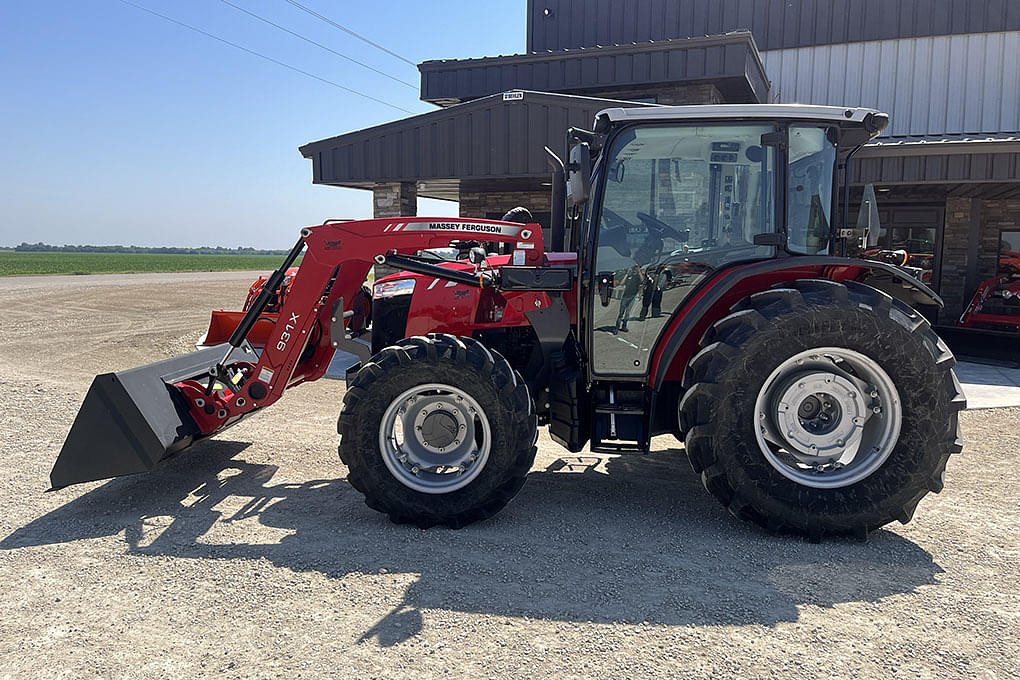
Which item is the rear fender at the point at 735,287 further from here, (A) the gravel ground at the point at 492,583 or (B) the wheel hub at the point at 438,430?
(B) the wheel hub at the point at 438,430

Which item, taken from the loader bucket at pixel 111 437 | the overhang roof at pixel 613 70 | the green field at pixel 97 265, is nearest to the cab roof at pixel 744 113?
the loader bucket at pixel 111 437

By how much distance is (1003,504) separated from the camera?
4461 millimetres

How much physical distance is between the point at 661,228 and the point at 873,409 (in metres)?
1.55

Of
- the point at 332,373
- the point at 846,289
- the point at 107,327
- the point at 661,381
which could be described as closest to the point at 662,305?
the point at 661,381

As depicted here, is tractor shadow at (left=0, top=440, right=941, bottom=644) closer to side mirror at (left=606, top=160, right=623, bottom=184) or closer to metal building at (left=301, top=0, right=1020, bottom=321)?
side mirror at (left=606, top=160, right=623, bottom=184)

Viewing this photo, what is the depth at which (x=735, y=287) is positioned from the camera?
4.04 meters

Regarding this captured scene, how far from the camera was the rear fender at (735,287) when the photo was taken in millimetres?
3855

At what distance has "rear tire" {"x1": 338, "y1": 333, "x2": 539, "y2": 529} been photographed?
393 centimetres

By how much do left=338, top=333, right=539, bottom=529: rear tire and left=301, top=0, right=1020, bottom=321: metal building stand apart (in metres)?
7.25

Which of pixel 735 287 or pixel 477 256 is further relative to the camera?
pixel 477 256

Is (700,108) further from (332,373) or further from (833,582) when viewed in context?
(332,373)

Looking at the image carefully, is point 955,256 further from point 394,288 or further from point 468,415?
point 468,415

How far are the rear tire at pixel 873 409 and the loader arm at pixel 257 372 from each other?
1.41m

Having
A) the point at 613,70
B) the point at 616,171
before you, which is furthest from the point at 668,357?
the point at 613,70
